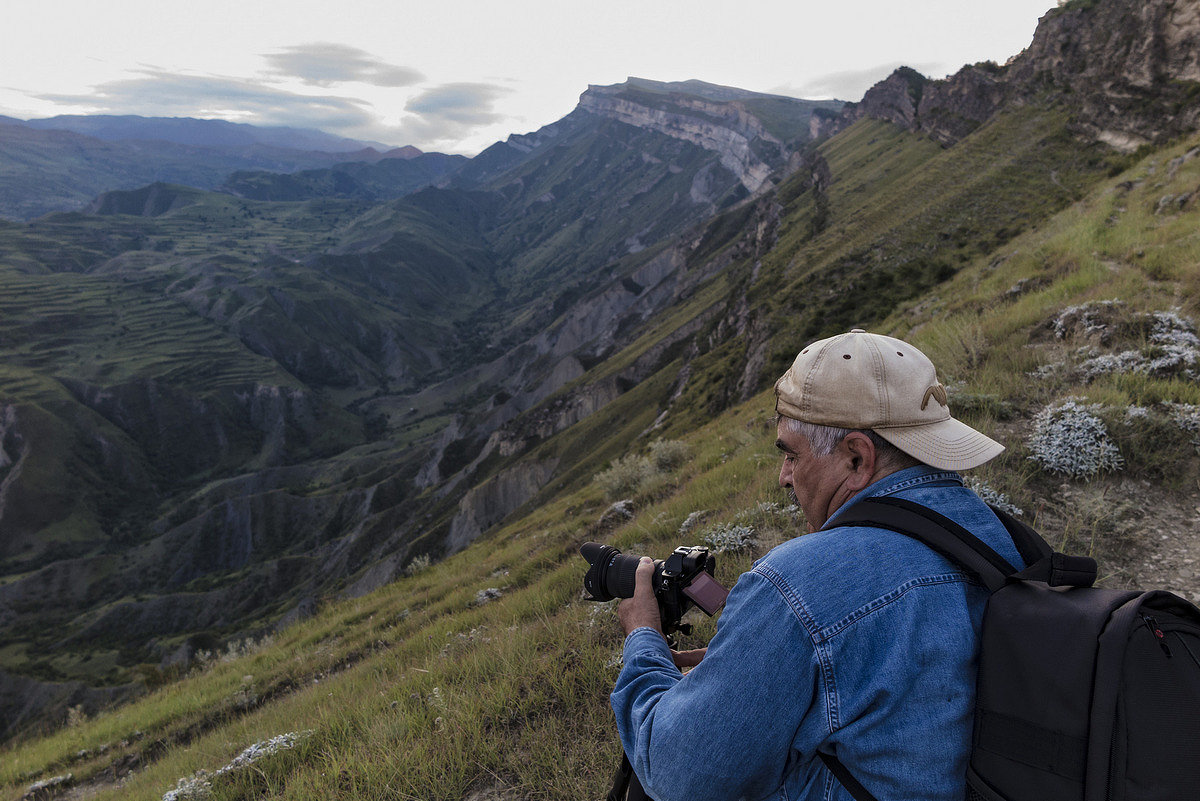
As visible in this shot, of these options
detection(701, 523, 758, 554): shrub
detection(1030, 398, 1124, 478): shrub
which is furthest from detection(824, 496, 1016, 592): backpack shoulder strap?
detection(1030, 398, 1124, 478): shrub

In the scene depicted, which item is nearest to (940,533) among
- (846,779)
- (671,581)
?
(846,779)

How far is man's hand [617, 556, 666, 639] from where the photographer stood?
250 cm

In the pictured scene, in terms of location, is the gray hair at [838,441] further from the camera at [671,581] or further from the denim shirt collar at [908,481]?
the camera at [671,581]

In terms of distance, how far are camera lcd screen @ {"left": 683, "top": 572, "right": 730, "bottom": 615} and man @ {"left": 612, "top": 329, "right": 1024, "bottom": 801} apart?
29cm

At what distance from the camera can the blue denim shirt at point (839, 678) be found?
1652 millimetres

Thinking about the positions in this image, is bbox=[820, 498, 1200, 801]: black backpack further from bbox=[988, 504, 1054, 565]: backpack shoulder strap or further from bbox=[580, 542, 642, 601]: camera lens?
bbox=[580, 542, 642, 601]: camera lens

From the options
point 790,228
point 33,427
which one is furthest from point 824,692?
point 33,427

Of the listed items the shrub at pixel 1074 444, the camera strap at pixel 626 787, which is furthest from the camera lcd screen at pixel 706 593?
the shrub at pixel 1074 444

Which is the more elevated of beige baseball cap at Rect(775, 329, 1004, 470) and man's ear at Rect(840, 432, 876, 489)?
beige baseball cap at Rect(775, 329, 1004, 470)

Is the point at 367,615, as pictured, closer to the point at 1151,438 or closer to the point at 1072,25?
the point at 1151,438

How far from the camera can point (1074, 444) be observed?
5.45 metres

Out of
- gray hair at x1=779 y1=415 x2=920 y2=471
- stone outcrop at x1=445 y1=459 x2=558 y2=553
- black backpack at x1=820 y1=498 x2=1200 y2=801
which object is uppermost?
gray hair at x1=779 y1=415 x2=920 y2=471

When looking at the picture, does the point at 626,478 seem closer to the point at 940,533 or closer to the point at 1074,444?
the point at 1074,444

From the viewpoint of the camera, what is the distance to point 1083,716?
4.51 feet
